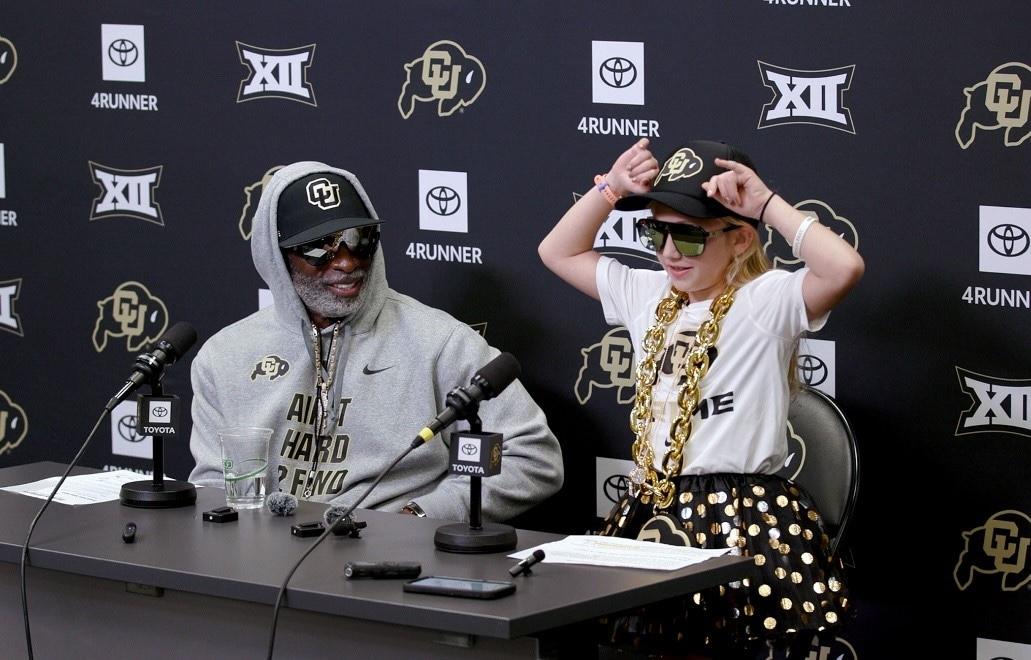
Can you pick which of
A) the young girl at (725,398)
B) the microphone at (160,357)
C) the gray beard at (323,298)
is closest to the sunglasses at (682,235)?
the young girl at (725,398)

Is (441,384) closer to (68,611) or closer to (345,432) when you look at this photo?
(345,432)

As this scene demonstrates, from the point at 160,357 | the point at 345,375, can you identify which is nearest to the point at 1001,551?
the point at 345,375

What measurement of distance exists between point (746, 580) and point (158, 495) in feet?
3.99

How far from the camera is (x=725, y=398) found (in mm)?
2977

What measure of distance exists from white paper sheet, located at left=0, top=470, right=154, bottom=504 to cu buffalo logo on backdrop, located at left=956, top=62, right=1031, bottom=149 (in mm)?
2035

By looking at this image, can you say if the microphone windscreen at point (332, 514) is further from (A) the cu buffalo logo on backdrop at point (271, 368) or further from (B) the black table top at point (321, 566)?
(A) the cu buffalo logo on backdrop at point (271, 368)

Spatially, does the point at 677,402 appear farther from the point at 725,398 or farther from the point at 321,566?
the point at 321,566

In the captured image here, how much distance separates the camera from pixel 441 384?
142 inches

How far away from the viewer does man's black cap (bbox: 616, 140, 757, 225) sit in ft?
9.64

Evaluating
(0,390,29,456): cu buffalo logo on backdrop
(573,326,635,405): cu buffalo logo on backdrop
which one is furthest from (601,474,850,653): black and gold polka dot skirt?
(0,390,29,456): cu buffalo logo on backdrop

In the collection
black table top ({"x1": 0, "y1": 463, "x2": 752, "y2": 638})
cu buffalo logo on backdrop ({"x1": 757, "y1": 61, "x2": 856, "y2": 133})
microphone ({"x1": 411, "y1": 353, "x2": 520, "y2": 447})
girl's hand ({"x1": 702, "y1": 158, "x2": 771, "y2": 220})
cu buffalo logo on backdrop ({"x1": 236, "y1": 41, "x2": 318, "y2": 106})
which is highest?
cu buffalo logo on backdrop ({"x1": 236, "y1": 41, "x2": 318, "y2": 106})

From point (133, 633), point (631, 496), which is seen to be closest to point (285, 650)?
point (133, 633)

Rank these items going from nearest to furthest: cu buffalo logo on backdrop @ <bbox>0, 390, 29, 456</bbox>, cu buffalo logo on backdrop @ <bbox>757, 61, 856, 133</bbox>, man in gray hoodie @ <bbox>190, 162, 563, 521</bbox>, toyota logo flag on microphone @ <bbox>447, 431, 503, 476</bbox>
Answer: toyota logo flag on microphone @ <bbox>447, 431, 503, 476</bbox>
cu buffalo logo on backdrop @ <bbox>757, 61, 856, 133</bbox>
man in gray hoodie @ <bbox>190, 162, 563, 521</bbox>
cu buffalo logo on backdrop @ <bbox>0, 390, 29, 456</bbox>

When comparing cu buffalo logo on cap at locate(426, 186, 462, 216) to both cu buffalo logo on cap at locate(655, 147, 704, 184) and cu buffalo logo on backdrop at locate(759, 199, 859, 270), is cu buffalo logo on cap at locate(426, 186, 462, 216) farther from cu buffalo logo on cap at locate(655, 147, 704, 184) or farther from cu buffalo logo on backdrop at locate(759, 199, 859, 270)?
cu buffalo logo on cap at locate(655, 147, 704, 184)
